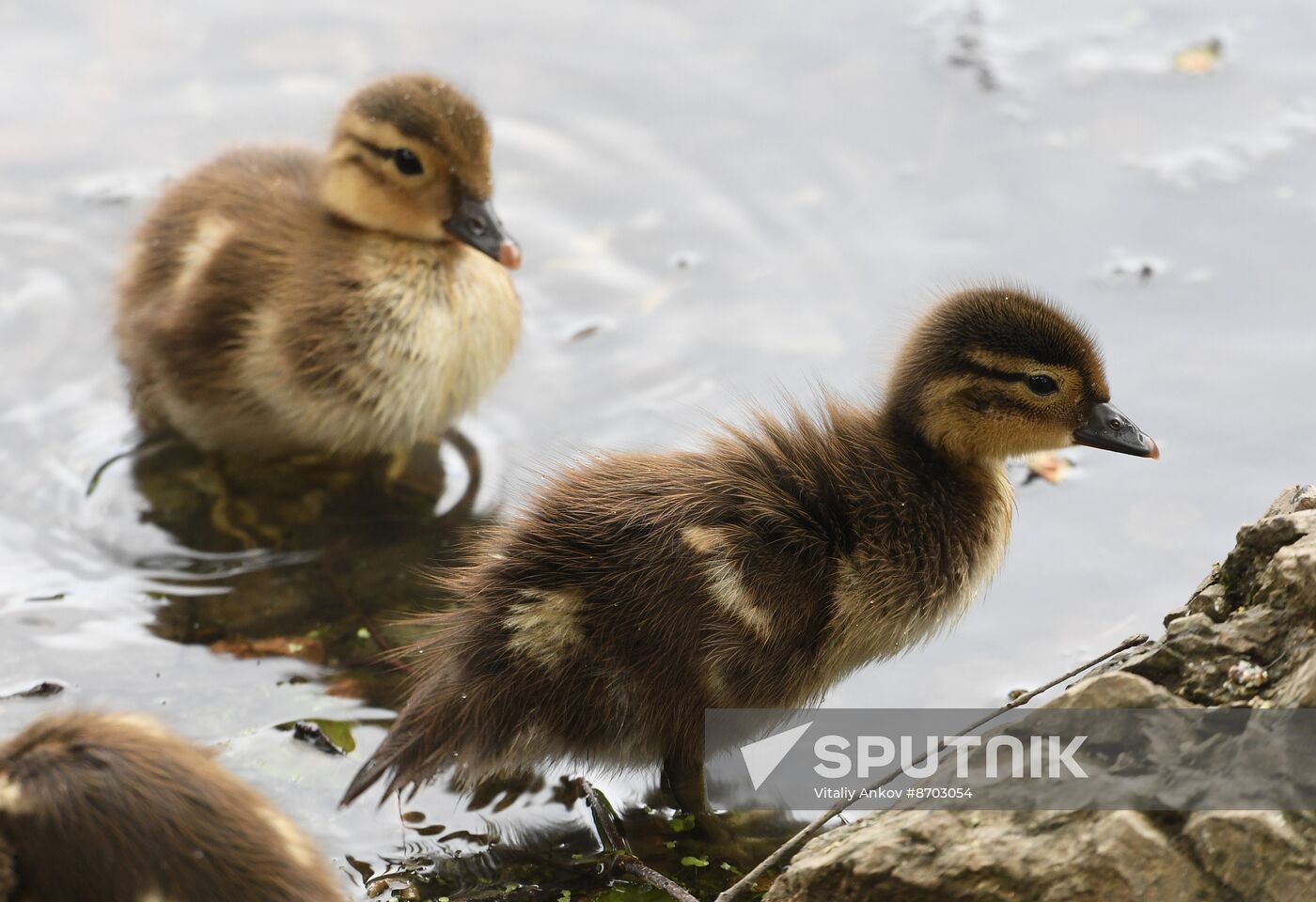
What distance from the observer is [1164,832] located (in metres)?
2.33

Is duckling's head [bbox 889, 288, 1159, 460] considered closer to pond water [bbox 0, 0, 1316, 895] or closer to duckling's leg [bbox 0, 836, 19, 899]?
pond water [bbox 0, 0, 1316, 895]

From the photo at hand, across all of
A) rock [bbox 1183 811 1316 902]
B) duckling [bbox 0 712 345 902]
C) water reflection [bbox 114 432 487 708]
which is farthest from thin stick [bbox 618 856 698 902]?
rock [bbox 1183 811 1316 902]

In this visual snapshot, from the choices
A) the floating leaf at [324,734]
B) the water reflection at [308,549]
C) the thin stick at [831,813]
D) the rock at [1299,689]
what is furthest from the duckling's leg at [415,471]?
the rock at [1299,689]

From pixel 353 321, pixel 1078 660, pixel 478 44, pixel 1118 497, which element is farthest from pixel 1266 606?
pixel 478 44

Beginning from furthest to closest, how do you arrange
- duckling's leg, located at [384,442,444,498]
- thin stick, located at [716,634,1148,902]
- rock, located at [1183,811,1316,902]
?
duckling's leg, located at [384,442,444,498]
thin stick, located at [716,634,1148,902]
rock, located at [1183,811,1316,902]

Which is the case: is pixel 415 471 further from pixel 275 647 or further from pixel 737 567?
pixel 737 567

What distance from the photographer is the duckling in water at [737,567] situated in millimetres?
3025

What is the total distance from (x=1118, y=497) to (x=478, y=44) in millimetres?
3294

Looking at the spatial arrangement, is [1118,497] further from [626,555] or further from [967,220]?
[626,555]

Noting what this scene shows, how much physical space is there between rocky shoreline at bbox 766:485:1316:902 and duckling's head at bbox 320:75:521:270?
2.19 metres

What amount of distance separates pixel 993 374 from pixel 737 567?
69 cm

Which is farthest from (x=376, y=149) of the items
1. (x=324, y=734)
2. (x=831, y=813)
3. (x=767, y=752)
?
(x=831, y=813)

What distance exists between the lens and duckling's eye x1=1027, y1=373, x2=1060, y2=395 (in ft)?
10.8

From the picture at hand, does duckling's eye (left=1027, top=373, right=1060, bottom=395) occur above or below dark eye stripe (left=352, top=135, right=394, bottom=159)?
below
